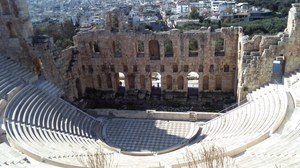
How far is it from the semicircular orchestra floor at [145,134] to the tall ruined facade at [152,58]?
16.9 ft

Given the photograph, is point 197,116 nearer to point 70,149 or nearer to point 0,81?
point 70,149

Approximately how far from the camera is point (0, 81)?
22203 mm

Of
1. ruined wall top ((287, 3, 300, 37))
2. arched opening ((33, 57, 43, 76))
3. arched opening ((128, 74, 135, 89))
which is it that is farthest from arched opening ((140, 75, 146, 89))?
ruined wall top ((287, 3, 300, 37))

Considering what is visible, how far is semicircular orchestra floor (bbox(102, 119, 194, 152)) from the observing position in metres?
21.9

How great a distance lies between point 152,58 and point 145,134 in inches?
350

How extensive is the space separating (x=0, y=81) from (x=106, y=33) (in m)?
10.9

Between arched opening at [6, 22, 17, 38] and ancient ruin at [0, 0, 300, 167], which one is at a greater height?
arched opening at [6, 22, 17, 38]

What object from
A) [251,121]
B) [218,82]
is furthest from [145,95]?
[251,121]

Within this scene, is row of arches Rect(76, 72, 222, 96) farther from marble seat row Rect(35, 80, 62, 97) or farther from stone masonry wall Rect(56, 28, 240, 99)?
marble seat row Rect(35, 80, 62, 97)

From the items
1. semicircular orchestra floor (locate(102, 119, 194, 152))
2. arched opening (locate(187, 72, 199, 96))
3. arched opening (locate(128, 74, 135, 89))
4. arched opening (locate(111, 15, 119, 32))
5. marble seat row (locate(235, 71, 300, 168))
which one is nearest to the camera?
marble seat row (locate(235, 71, 300, 168))

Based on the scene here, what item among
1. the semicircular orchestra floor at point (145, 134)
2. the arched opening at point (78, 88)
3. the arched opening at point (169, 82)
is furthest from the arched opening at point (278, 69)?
the arched opening at point (78, 88)

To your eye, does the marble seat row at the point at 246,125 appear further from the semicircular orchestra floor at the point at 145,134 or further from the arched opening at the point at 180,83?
the arched opening at the point at 180,83

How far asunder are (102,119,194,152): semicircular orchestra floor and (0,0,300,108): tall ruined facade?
5.16 m

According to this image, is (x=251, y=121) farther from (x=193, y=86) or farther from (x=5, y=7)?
(x=5, y=7)
